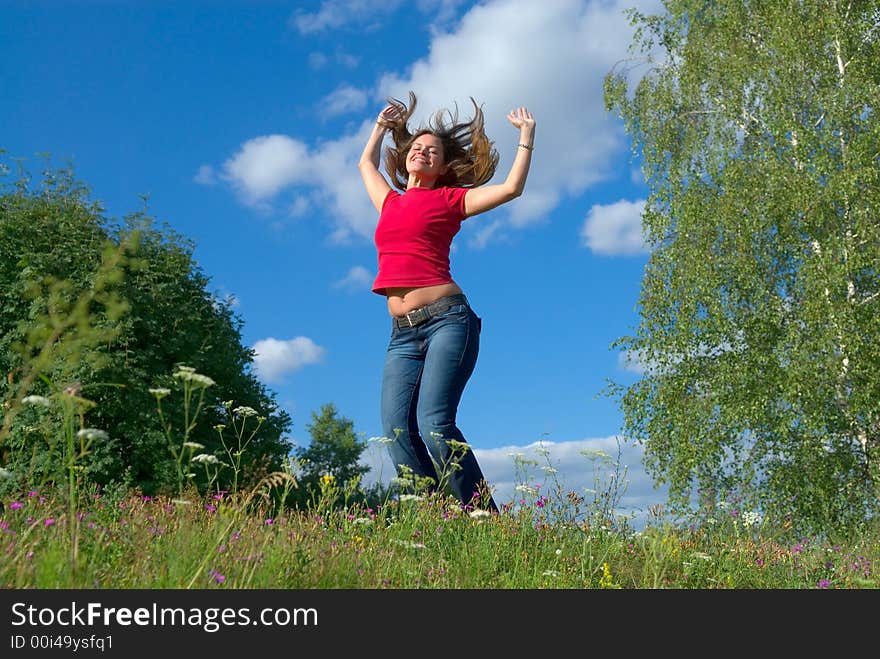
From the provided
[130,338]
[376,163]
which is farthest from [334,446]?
[376,163]

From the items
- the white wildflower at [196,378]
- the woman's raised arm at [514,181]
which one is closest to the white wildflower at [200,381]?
the white wildflower at [196,378]

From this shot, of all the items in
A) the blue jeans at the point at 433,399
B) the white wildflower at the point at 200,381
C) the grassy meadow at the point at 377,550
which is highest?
the blue jeans at the point at 433,399

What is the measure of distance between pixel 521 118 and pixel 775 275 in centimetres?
1088

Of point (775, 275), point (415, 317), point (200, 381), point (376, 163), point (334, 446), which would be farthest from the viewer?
point (334, 446)

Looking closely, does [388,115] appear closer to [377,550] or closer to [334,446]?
[377,550]

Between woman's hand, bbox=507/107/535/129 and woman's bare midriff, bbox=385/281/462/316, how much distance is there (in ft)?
3.89

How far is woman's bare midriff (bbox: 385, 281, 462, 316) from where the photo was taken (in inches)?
219

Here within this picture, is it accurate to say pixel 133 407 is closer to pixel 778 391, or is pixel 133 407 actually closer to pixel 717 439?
pixel 717 439

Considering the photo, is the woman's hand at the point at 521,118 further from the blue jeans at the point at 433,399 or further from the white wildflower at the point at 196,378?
the white wildflower at the point at 196,378

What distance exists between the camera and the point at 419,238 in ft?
18.7

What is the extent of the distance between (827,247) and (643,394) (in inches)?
156

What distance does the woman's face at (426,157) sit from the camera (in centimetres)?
612

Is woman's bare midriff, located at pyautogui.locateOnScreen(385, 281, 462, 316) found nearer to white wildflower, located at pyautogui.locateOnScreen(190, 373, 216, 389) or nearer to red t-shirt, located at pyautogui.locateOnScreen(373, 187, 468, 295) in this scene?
red t-shirt, located at pyautogui.locateOnScreen(373, 187, 468, 295)

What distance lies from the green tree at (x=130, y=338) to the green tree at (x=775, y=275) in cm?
739
